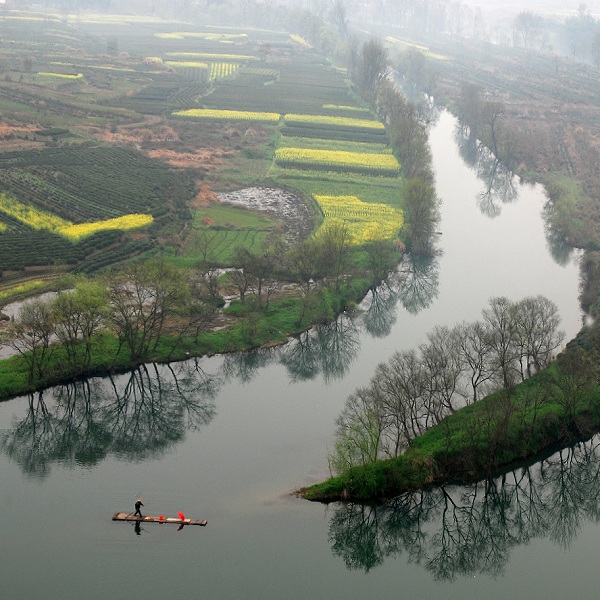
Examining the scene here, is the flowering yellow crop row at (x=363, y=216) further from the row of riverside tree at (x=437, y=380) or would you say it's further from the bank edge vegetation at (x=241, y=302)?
the row of riverside tree at (x=437, y=380)

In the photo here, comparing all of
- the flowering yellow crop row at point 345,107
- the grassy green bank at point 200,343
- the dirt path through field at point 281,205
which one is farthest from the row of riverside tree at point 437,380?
the flowering yellow crop row at point 345,107

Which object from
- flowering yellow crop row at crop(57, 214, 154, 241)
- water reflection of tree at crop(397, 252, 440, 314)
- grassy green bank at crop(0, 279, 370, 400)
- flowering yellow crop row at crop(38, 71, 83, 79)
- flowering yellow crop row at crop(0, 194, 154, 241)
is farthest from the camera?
flowering yellow crop row at crop(38, 71, 83, 79)

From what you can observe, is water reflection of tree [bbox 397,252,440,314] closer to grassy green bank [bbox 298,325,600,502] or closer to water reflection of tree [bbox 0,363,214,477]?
grassy green bank [bbox 298,325,600,502]

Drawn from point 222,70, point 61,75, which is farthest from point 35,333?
point 222,70

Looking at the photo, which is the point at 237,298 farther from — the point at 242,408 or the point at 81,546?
the point at 81,546

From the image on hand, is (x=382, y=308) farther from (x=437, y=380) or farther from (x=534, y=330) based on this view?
(x=437, y=380)

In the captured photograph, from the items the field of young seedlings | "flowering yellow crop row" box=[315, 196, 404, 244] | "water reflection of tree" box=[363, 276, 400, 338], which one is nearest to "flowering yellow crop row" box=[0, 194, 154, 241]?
the field of young seedlings

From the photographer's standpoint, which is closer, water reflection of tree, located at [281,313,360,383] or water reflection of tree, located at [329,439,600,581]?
water reflection of tree, located at [329,439,600,581]
